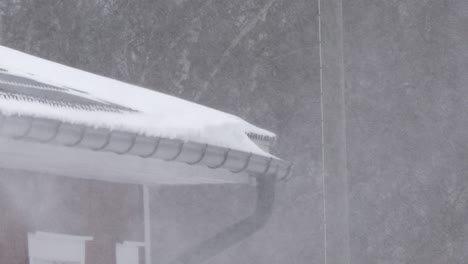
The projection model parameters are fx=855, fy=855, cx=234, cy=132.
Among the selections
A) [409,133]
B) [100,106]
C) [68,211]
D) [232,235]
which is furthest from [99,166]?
[409,133]

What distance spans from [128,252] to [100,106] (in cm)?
100

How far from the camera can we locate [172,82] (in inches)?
245

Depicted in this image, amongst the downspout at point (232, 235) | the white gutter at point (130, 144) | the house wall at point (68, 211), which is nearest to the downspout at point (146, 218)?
the house wall at point (68, 211)

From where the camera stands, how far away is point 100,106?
1811 mm

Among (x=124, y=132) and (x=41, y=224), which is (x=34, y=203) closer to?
(x=41, y=224)

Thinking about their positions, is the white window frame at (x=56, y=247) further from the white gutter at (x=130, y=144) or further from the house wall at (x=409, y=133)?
the house wall at (x=409, y=133)

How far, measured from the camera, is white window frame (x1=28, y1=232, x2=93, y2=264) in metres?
2.16

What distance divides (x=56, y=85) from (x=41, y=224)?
1.66 feet

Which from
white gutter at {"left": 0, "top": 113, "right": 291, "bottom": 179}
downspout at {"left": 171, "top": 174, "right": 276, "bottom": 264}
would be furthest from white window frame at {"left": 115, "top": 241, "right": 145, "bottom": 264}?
white gutter at {"left": 0, "top": 113, "right": 291, "bottom": 179}

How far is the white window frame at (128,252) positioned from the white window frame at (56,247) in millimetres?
199

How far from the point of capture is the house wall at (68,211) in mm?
2098

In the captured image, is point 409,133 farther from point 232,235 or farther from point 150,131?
point 150,131

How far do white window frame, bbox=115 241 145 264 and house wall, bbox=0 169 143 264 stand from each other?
2 centimetres

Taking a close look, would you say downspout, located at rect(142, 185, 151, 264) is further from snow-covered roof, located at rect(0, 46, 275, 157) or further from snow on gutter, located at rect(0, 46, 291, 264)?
snow-covered roof, located at rect(0, 46, 275, 157)
